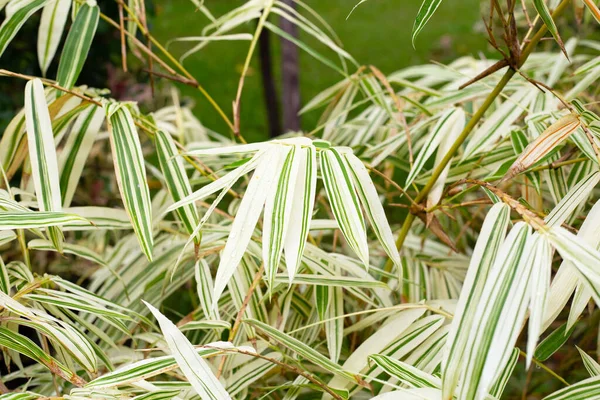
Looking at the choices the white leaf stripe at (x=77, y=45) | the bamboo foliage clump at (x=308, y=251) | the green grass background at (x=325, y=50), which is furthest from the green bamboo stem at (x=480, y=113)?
the green grass background at (x=325, y=50)

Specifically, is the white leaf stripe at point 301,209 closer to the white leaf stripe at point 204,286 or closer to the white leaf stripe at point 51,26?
the white leaf stripe at point 204,286

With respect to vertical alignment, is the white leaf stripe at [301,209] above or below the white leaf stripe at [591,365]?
above

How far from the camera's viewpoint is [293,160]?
548mm

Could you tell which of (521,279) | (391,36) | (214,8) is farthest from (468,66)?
(214,8)

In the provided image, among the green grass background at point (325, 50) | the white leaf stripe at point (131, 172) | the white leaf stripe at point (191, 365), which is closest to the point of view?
the white leaf stripe at point (191, 365)

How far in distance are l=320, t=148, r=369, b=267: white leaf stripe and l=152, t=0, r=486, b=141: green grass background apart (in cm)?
247

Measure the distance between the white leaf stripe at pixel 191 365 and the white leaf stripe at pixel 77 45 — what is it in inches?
15.1

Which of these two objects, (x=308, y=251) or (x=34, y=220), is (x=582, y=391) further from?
(x=34, y=220)

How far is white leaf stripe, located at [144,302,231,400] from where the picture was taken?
1.62ft

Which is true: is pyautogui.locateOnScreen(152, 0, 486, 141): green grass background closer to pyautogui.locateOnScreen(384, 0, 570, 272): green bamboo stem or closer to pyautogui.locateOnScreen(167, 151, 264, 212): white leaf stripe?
pyautogui.locateOnScreen(384, 0, 570, 272): green bamboo stem

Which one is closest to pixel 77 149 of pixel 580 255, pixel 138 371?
pixel 138 371

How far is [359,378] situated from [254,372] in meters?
0.13

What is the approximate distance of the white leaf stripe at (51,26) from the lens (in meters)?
0.80

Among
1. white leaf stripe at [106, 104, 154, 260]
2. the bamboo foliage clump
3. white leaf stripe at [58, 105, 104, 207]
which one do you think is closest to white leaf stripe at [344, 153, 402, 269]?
the bamboo foliage clump
